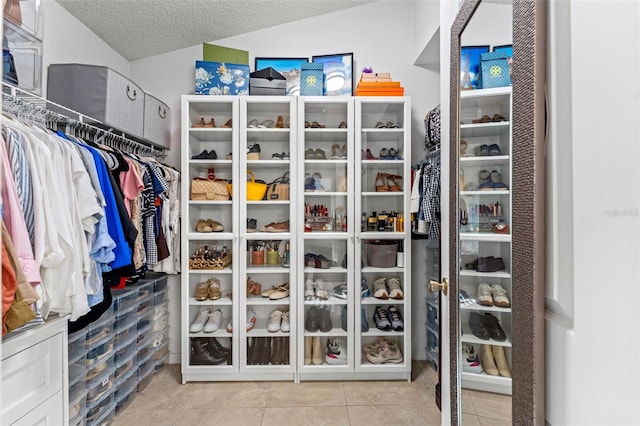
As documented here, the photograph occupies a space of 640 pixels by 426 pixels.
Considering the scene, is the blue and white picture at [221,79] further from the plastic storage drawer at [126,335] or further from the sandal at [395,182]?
the plastic storage drawer at [126,335]

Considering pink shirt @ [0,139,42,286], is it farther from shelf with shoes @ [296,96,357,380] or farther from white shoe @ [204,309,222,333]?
shelf with shoes @ [296,96,357,380]

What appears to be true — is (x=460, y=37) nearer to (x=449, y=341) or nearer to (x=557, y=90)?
(x=557, y=90)

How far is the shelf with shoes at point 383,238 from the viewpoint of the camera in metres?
2.52

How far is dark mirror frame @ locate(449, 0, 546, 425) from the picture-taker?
1.79 ft

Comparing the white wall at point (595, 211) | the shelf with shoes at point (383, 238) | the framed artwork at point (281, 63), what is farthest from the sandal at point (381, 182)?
the white wall at point (595, 211)

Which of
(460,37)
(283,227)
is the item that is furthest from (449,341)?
(283,227)

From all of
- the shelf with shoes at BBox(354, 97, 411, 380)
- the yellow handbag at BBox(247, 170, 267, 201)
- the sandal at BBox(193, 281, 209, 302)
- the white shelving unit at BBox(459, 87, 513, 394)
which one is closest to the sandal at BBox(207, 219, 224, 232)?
the yellow handbag at BBox(247, 170, 267, 201)

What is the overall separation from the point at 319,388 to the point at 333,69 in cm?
249

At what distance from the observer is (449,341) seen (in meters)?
1.05

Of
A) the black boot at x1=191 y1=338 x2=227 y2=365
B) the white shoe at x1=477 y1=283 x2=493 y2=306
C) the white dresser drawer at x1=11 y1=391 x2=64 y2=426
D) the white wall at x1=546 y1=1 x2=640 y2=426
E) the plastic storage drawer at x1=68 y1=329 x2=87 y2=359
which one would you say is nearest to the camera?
the white wall at x1=546 y1=1 x2=640 y2=426

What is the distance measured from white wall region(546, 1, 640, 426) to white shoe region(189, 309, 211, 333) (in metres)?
2.40

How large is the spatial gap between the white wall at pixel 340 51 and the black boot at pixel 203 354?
0.40 meters

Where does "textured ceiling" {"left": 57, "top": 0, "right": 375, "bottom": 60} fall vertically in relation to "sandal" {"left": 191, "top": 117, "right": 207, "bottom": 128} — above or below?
above

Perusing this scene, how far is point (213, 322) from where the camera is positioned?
2.53 metres
